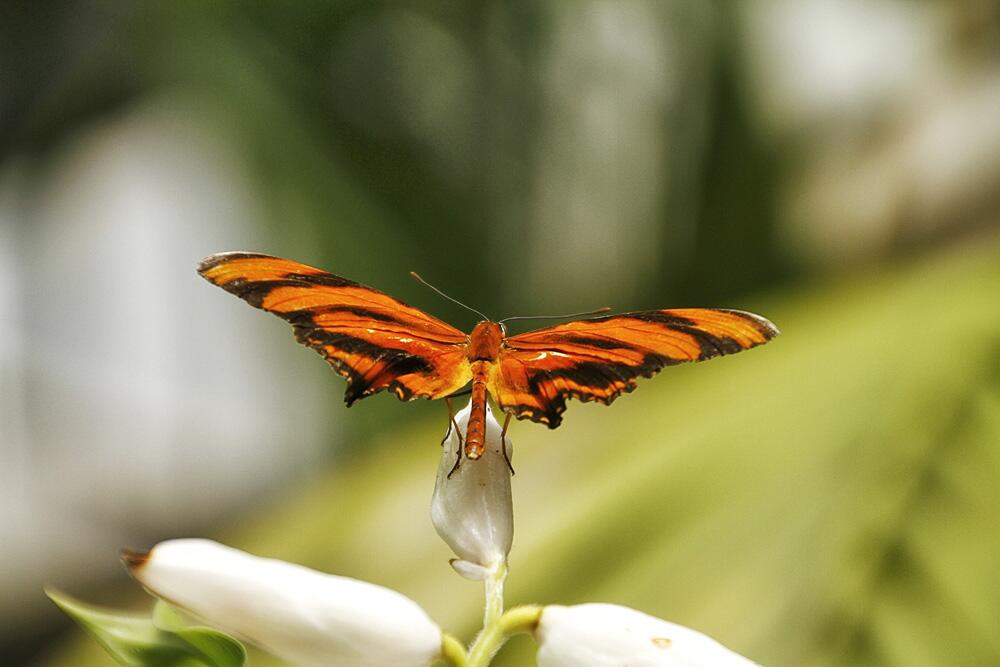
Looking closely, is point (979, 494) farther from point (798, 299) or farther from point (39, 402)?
point (39, 402)

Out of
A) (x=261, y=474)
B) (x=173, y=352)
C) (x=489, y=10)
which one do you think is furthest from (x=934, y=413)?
(x=173, y=352)

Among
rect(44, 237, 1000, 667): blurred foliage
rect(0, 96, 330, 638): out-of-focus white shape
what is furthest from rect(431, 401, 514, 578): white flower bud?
rect(0, 96, 330, 638): out-of-focus white shape

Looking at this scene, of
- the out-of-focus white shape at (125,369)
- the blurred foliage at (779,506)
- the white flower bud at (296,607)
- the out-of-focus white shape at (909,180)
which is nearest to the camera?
the white flower bud at (296,607)

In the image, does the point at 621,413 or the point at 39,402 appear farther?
the point at 39,402

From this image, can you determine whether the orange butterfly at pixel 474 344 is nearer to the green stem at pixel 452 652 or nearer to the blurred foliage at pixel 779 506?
the green stem at pixel 452 652

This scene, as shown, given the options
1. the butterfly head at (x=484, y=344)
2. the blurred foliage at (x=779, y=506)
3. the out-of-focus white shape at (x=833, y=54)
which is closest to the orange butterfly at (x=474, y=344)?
the butterfly head at (x=484, y=344)

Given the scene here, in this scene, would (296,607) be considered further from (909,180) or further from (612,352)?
(909,180)
